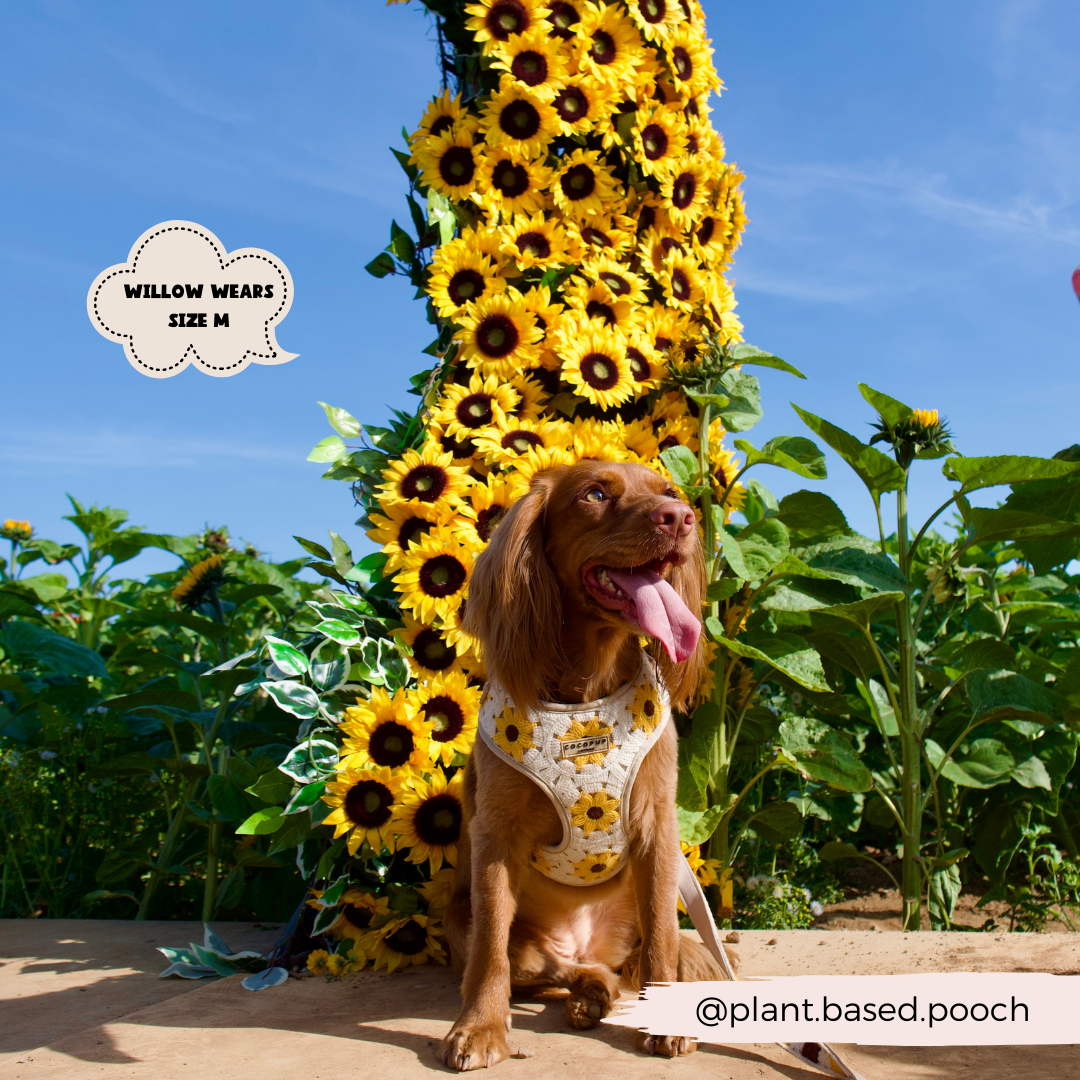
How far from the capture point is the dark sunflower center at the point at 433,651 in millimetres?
3166

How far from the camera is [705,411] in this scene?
3402mm

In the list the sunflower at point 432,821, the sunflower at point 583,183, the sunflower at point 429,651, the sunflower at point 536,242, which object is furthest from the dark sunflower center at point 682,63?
the sunflower at point 432,821

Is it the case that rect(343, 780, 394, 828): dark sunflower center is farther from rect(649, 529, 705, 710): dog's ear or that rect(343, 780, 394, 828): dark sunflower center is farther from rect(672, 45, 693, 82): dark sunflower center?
rect(672, 45, 693, 82): dark sunflower center

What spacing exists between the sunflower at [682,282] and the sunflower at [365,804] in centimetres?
233

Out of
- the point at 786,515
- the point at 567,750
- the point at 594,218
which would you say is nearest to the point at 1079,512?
the point at 786,515

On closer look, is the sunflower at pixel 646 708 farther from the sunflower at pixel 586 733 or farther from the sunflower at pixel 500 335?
the sunflower at pixel 500 335

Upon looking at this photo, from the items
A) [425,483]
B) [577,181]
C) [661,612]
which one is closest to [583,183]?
[577,181]

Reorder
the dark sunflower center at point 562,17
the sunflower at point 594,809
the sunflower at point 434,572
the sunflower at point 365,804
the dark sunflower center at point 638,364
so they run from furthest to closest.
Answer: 1. the dark sunflower center at point 562,17
2. the dark sunflower center at point 638,364
3. the sunflower at point 434,572
4. the sunflower at point 365,804
5. the sunflower at point 594,809

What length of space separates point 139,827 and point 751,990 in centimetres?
363

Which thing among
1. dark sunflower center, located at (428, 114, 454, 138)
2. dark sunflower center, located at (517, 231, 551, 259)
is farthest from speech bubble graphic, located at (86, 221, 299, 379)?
dark sunflower center, located at (517, 231, 551, 259)

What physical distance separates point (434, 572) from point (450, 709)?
49cm

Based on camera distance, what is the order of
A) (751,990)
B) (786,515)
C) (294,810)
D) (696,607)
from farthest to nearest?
(786,515), (294,810), (696,607), (751,990)

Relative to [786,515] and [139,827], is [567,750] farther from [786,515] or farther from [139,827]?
[139,827]

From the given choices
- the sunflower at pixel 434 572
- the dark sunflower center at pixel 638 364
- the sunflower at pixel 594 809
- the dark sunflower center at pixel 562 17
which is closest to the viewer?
the sunflower at pixel 594 809
